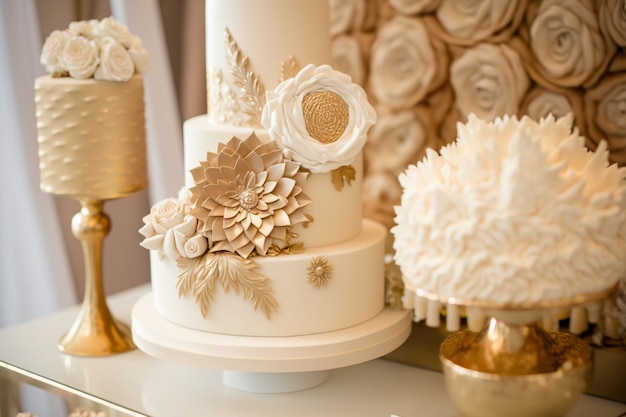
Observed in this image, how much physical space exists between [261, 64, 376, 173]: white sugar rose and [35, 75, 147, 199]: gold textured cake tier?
385 millimetres

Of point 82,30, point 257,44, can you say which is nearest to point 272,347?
point 257,44

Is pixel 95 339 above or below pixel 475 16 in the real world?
below

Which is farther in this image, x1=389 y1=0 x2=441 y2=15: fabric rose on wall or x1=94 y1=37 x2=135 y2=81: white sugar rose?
x1=389 y1=0 x2=441 y2=15: fabric rose on wall

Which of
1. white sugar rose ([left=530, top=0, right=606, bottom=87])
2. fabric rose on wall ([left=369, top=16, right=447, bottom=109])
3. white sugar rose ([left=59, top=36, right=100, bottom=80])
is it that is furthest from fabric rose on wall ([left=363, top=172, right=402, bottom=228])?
white sugar rose ([left=59, top=36, right=100, bottom=80])

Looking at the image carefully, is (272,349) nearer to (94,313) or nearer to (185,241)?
(185,241)

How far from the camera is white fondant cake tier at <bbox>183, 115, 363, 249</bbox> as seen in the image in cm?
135

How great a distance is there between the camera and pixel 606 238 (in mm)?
1030

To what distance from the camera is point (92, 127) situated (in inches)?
60.5

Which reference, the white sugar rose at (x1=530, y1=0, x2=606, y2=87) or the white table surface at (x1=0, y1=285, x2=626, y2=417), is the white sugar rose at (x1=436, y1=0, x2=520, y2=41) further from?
the white table surface at (x1=0, y1=285, x2=626, y2=417)

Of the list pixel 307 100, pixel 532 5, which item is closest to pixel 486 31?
pixel 532 5

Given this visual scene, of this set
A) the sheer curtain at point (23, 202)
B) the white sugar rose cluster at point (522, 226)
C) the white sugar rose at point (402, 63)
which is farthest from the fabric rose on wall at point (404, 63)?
the sheer curtain at point (23, 202)

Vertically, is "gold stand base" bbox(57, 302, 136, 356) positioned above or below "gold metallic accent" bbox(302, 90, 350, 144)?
below

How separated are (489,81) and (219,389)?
75 cm

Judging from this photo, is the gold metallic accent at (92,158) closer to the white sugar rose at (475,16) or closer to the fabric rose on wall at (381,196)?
the fabric rose on wall at (381,196)
